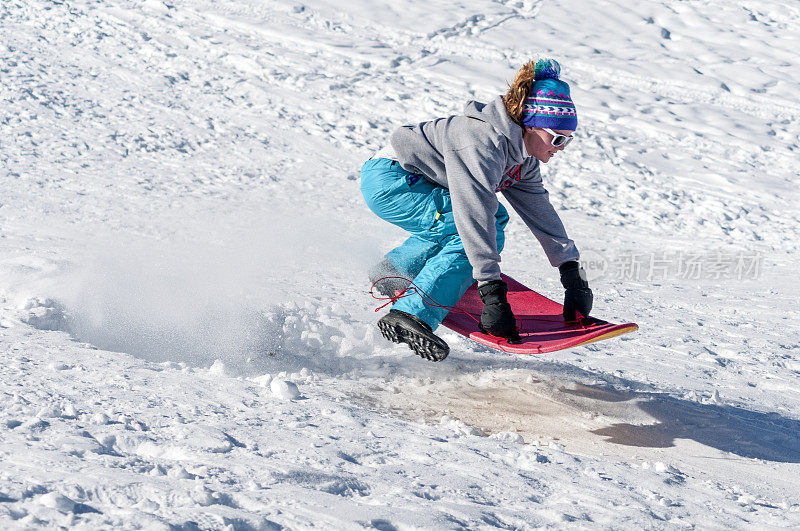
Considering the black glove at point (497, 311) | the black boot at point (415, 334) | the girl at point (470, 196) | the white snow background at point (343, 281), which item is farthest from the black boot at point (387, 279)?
the black glove at point (497, 311)

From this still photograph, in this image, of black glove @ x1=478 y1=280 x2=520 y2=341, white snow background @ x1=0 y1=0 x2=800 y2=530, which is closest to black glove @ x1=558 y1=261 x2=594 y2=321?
white snow background @ x1=0 y1=0 x2=800 y2=530

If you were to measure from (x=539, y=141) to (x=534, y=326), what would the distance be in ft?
2.80

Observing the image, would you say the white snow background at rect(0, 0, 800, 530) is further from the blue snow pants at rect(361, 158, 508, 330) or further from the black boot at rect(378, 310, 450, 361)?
the blue snow pants at rect(361, 158, 508, 330)

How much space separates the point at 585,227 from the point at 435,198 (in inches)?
139

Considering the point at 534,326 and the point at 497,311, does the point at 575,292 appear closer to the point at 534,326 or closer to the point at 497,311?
the point at 534,326

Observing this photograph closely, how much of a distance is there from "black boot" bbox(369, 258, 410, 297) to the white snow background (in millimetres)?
243

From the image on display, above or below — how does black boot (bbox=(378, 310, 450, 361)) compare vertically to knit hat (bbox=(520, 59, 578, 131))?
below

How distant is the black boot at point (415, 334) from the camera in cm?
280

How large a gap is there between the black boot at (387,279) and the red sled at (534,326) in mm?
295

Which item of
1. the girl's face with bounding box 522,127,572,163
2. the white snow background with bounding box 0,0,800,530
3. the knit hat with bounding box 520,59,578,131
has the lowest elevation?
the white snow background with bounding box 0,0,800,530

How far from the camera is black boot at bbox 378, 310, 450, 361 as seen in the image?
2801 millimetres

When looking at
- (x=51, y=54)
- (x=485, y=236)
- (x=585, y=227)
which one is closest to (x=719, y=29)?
(x=585, y=227)

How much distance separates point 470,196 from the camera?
2746mm

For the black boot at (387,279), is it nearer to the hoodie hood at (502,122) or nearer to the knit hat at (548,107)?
the hoodie hood at (502,122)
